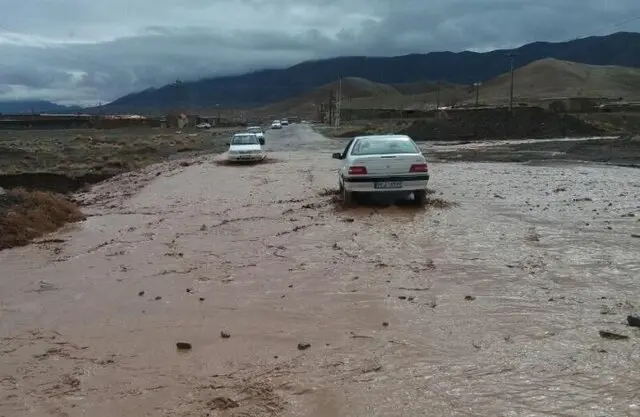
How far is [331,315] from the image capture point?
6535mm

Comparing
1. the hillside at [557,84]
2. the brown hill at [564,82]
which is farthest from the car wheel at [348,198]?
the brown hill at [564,82]

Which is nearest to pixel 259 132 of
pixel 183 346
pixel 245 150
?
pixel 245 150

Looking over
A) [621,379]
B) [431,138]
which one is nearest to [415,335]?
[621,379]

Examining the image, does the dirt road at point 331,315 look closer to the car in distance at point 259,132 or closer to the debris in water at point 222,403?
the debris in water at point 222,403

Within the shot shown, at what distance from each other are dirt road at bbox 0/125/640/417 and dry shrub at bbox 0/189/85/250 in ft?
1.88

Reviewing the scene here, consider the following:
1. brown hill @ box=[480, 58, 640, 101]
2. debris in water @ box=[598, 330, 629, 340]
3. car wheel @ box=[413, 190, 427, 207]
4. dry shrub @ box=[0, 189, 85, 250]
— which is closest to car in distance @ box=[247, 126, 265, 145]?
dry shrub @ box=[0, 189, 85, 250]

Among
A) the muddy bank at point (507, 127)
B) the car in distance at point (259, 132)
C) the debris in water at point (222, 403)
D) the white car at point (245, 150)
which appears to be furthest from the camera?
the muddy bank at point (507, 127)

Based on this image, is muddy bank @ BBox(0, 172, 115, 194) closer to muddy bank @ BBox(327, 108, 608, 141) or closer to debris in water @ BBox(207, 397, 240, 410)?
debris in water @ BBox(207, 397, 240, 410)

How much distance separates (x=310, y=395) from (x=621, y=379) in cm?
226

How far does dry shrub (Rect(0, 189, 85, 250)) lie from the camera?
11352mm

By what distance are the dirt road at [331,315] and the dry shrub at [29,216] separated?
0.57 metres

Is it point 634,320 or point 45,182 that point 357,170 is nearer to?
point 634,320

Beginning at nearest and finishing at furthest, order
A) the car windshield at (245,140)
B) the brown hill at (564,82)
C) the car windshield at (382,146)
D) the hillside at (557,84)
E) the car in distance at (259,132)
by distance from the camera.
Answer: the car windshield at (382,146) < the car windshield at (245,140) < the car in distance at (259,132) < the hillside at (557,84) < the brown hill at (564,82)

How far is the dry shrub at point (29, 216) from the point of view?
1135 centimetres
